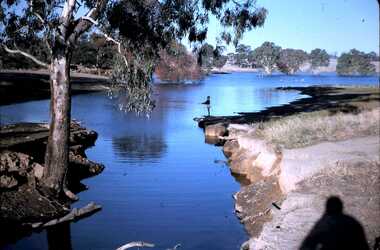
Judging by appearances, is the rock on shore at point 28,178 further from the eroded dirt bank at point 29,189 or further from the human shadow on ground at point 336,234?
the human shadow on ground at point 336,234

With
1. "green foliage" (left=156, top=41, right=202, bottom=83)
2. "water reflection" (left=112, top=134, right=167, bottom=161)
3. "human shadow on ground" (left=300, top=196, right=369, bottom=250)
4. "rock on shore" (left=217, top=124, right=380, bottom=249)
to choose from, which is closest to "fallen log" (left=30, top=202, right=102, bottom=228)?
"rock on shore" (left=217, top=124, right=380, bottom=249)

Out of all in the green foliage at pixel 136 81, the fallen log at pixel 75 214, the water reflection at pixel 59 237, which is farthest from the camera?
the green foliage at pixel 136 81

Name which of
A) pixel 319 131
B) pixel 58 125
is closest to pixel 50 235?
pixel 58 125

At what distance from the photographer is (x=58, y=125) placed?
15.2m

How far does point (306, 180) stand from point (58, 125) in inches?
263

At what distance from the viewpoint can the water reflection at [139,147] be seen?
944 inches

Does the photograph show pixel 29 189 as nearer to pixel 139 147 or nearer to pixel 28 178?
pixel 28 178

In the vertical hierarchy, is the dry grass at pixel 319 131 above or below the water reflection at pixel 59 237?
above

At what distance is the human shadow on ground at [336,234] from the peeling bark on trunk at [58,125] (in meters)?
7.74

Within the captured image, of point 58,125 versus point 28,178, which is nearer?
point 58,125

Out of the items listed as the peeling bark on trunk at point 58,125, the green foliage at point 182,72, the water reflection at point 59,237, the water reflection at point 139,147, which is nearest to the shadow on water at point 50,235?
the water reflection at point 59,237

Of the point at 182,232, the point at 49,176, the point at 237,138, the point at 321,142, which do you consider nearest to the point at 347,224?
the point at 182,232

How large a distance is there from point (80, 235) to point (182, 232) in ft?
7.51

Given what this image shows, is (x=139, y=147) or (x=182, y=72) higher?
(x=182, y=72)
